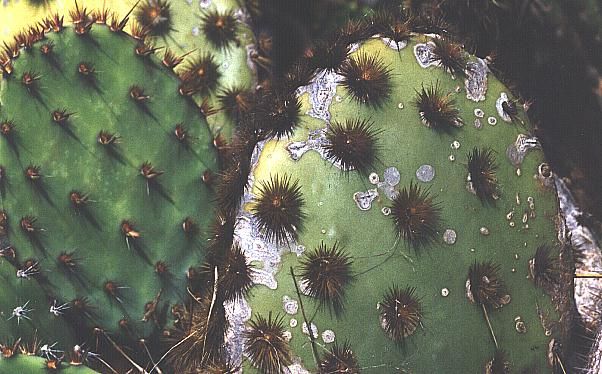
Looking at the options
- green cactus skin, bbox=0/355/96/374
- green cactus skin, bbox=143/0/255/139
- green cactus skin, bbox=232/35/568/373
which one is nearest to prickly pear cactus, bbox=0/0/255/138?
green cactus skin, bbox=143/0/255/139

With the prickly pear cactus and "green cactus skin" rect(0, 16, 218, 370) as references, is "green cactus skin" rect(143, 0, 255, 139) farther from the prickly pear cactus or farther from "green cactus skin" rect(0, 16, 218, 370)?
"green cactus skin" rect(0, 16, 218, 370)

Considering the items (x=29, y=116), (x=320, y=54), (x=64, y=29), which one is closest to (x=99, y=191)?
(x=29, y=116)

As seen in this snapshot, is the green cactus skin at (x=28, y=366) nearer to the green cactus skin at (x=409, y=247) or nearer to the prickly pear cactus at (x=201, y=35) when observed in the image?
the green cactus skin at (x=409, y=247)

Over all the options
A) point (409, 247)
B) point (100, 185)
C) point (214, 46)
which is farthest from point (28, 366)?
point (214, 46)

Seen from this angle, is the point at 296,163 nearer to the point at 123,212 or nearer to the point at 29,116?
the point at 123,212

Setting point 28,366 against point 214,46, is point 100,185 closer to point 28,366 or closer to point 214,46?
point 28,366

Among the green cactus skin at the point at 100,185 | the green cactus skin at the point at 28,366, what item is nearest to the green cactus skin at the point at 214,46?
the green cactus skin at the point at 100,185
